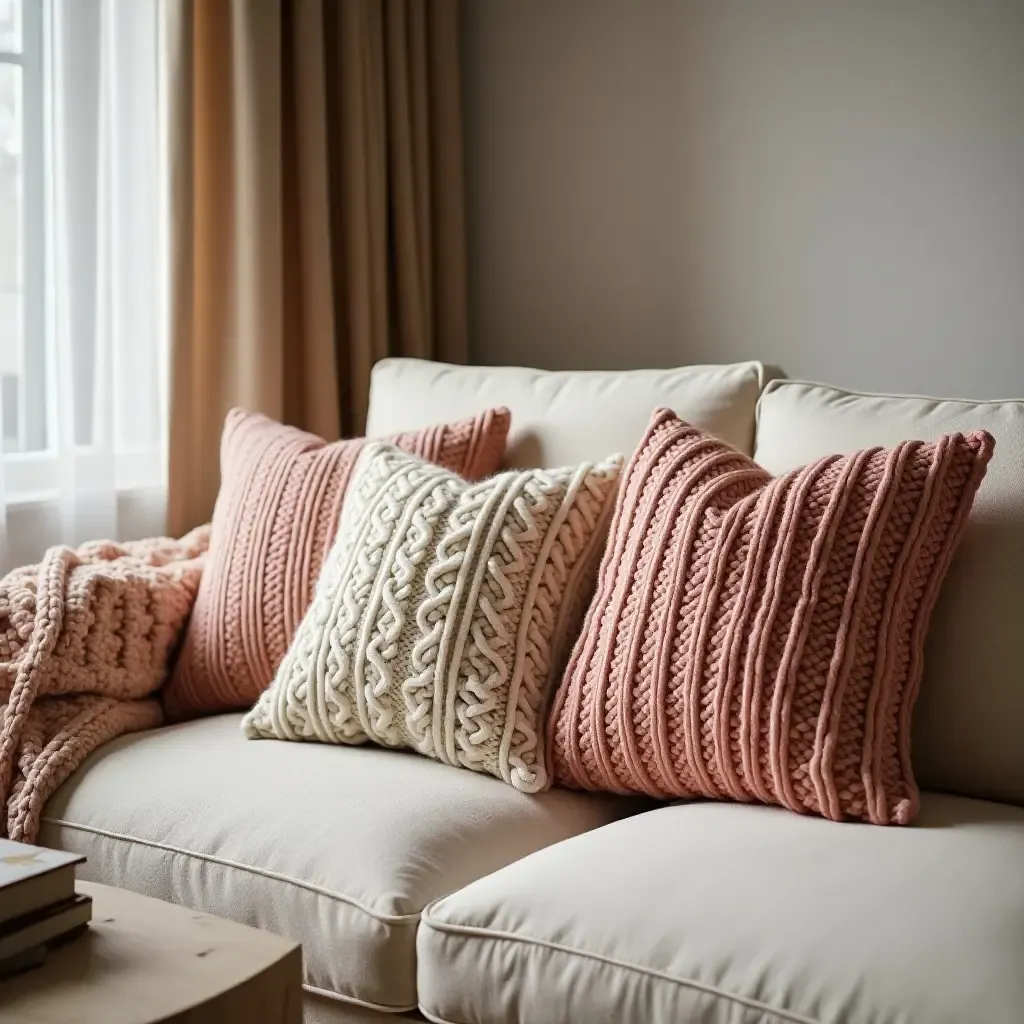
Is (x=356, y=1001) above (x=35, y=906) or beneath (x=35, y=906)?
beneath

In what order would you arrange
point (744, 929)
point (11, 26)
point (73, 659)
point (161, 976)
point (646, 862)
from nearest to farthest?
point (161, 976), point (744, 929), point (646, 862), point (73, 659), point (11, 26)

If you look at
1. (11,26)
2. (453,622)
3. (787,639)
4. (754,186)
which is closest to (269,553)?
(453,622)

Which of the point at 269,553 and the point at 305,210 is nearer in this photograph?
the point at 269,553

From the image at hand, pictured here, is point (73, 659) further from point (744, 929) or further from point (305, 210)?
point (305, 210)

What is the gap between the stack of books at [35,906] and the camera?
1.07m

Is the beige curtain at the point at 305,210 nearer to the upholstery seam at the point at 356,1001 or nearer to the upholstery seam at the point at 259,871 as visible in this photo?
the upholstery seam at the point at 259,871

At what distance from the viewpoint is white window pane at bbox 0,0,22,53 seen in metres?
2.25

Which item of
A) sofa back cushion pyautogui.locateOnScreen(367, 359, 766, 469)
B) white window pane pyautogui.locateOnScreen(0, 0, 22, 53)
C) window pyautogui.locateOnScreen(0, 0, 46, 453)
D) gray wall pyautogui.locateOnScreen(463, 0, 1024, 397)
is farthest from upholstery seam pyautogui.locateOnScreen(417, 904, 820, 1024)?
white window pane pyautogui.locateOnScreen(0, 0, 22, 53)

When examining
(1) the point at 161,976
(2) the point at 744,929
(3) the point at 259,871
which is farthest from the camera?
(3) the point at 259,871

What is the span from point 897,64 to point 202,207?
129 centimetres

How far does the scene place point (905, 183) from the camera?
7.80ft

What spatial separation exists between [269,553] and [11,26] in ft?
3.40

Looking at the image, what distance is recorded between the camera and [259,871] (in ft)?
4.91

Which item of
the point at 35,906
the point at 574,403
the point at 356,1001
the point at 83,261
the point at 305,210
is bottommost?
the point at 356,1001
